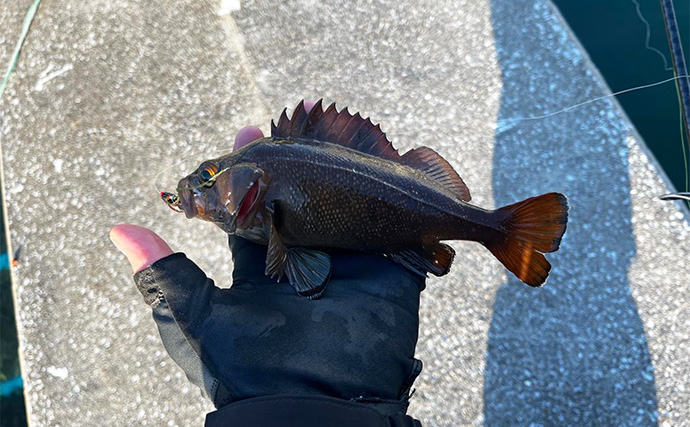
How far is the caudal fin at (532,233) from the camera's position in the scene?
1.78m

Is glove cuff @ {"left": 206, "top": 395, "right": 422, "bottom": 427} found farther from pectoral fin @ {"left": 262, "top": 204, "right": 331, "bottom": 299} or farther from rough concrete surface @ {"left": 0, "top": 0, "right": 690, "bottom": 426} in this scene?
rough concrete surface @ {"left": 0, "top": 0, "right": 690, "bottom": 426}

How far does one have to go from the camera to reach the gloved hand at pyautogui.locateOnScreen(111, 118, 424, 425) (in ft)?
5.98

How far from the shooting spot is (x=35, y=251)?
298 centimetres

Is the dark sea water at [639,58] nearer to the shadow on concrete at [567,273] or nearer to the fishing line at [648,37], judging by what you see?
the fishing line at [648,37]

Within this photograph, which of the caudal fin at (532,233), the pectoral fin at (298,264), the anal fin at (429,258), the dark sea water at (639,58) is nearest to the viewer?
the caudal fin at (532,233)

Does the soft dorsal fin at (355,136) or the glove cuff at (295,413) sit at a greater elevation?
the soft dorsal fin at (355,136)

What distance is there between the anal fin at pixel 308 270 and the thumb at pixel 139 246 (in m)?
0.52

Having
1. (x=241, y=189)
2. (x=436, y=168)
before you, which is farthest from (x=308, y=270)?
(x=436, y=168)

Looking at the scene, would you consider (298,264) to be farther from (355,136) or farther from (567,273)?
(567,273)

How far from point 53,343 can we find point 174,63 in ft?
6.39

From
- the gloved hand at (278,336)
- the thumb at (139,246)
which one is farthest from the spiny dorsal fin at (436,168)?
the thumb at (139,246)

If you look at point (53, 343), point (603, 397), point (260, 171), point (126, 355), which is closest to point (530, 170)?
point (603, 397)

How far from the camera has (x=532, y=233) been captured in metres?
1.83

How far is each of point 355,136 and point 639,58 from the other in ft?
9.84
